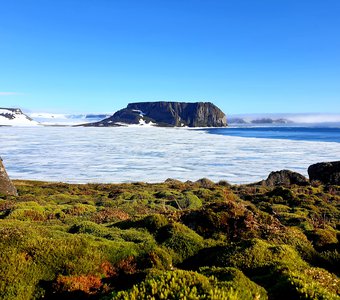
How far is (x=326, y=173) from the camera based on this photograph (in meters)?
44.1

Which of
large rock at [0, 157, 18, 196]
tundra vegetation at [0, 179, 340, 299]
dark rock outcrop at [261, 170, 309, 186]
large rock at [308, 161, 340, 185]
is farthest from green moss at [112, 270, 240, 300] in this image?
large rock at [308, 161, 340, 185]

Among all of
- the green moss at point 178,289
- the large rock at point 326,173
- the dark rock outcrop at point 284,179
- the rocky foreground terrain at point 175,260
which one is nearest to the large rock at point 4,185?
the rocky foreground terrain at point 175,260

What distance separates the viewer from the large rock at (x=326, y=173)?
43034 millimetres

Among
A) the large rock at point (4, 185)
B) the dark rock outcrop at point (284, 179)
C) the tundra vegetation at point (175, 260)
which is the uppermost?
the tundra vegetation at point (175, 260)

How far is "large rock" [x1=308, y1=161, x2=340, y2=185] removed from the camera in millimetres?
43034

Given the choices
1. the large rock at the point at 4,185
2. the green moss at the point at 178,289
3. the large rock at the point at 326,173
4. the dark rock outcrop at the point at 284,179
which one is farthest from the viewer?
the large rock at the point at 326,173

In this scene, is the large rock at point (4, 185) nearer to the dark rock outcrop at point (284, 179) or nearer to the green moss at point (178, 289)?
the green moss at point (178, 289)

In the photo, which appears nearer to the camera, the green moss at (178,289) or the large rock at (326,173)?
the green moss at (178,289)

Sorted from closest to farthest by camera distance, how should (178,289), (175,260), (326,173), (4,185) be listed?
(178,289) → (175,260) → (4,185) → (326,173)

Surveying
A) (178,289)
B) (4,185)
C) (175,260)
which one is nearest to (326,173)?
(4,185)

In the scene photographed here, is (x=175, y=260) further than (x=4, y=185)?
No

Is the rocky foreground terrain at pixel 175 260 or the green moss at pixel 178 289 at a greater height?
the green moss at pixel 178 289

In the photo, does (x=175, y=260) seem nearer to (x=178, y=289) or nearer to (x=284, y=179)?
(x=178, y=289)

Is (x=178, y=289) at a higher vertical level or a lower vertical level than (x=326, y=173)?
higher
